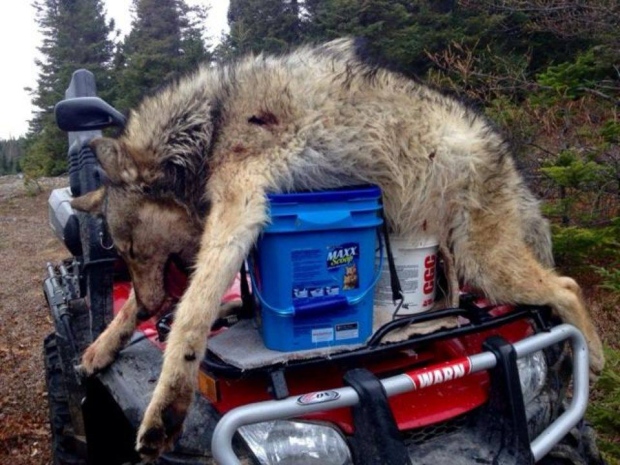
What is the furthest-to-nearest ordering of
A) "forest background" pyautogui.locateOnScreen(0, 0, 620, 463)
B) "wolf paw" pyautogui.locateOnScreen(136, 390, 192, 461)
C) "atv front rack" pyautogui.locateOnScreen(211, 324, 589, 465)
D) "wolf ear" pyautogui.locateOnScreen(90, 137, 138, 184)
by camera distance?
"forest background" pyautogui.locateOnScreen(0, 0, 620, 463) < "wolf ear" pyautogui.locateOnScreen(90, 137, 138, 184) < "wolf paw" pyautogui.locateOnScreen(136, 390, 192, 461) < "atv front rack" pyautogui.locateOnScreen(211, 324, 589, 465)

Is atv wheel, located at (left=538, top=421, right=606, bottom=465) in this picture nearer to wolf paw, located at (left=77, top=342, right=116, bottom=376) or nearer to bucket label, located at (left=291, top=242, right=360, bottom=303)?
bucket label, located at (left=291, top=242, right=360, bottom=303)

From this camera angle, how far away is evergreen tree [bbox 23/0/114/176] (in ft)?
99.5

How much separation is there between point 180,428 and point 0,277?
35.3ft

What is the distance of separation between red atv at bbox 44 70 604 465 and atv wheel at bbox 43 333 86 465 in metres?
0.20

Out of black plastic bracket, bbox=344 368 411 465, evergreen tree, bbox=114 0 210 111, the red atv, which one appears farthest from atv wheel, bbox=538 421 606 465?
evergreen tree, bbox=114 0 210 111

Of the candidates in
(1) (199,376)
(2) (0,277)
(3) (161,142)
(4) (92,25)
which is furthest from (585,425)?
(4) (92,25)

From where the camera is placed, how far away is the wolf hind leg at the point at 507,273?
9.27ft

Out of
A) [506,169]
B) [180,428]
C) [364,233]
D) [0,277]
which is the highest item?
[506,169]

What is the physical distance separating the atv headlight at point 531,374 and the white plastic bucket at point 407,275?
0.52 m

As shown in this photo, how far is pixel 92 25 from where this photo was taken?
3275 centimetres

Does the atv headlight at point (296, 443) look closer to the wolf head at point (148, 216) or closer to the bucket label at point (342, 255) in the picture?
the bucket label at point (342, 255)

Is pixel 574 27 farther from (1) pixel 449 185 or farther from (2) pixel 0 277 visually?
(2) pixel 0 277

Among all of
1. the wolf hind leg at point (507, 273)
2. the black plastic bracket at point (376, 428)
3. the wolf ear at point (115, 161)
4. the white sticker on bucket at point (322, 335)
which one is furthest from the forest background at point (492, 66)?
the black plastic bracket at point (376, 428)

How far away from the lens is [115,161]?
9.71ft
